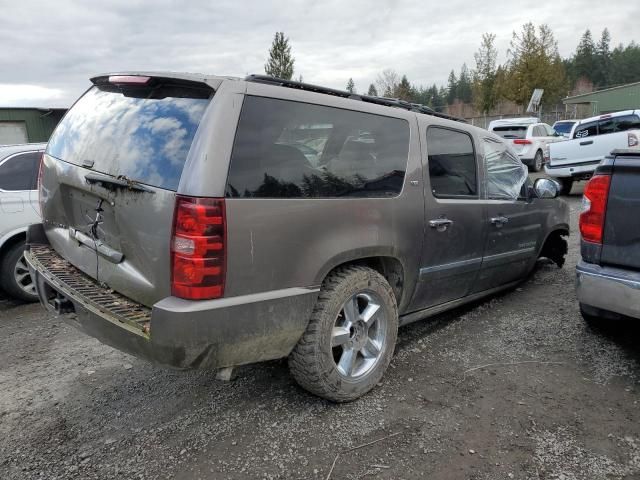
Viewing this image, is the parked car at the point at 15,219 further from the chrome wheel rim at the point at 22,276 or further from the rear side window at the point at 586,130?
the rear side window at the point at 586,130

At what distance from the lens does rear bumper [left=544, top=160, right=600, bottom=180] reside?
10711mm

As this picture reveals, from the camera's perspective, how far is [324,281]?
280cm

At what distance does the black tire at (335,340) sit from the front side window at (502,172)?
1.50 meters

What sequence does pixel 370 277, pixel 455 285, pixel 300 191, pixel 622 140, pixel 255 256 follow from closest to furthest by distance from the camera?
pixel 255 256 < pixel 300 191 < pixel 370 277 < pixel 455 285 < pixel 622 140

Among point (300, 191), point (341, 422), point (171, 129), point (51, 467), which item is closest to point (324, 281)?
point (300, 191)

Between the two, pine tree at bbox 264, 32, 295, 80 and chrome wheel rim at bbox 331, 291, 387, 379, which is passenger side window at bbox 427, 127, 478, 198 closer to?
chrome wheel rim at bbox 331, 291, 387, 379

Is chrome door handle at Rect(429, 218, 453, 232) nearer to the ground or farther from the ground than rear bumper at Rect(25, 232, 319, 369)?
farther from the ground

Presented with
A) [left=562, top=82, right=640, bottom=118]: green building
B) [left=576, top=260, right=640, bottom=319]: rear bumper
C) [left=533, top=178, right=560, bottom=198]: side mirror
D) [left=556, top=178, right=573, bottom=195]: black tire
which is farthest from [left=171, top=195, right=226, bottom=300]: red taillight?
[left=562, top=82, right=640, bottom=118]: green building

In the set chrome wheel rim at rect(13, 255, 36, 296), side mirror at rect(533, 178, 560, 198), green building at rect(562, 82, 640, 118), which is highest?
green building at rect(562, 82, 640, 118)

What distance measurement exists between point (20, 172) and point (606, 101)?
156ft

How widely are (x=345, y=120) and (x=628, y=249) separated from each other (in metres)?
1.88

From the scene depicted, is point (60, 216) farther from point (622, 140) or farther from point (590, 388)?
point (622, 140)

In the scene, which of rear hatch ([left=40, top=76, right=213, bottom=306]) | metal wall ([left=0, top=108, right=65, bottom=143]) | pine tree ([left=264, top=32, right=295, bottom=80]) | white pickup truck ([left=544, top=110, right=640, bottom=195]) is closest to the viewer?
rear hatch ([left=40, top=76, right=213, bottom=306])

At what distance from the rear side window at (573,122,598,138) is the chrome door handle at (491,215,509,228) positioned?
27.8 feet
